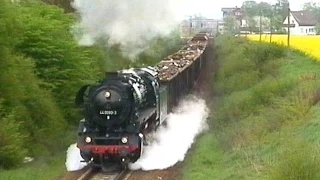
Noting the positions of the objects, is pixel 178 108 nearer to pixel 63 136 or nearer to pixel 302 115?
pixel 63 136

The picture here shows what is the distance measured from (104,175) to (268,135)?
198 inches

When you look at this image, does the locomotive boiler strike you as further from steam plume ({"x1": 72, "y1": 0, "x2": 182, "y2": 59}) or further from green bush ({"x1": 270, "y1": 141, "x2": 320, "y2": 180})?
green bush ({"x1": 270, "y1": 141, "x2": 320, "y2": 180})

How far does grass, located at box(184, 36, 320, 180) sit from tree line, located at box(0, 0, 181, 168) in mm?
5200

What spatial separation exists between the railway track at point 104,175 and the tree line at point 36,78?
2.24 meters

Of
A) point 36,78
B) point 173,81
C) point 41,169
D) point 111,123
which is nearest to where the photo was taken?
point 111,123

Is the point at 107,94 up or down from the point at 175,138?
up

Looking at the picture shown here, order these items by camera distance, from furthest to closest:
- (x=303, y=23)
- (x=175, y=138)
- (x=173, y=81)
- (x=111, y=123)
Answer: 1. (x=303, y=23)
2. (x=173, y=81)
3. (x=175, y=138)
4. (x=111, y=123)

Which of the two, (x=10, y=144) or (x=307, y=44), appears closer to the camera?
(x=10, y=144)

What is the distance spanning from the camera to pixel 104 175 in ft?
58.9

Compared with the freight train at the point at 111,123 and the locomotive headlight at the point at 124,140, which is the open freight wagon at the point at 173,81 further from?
the locomotive headlight at the point at 124,140

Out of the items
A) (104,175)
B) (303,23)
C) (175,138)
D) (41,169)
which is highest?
(41,169)

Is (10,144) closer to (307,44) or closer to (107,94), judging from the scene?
(107,94)

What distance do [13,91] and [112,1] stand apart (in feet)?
17.4

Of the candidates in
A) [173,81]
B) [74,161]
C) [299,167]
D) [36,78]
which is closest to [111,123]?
[74,161]
